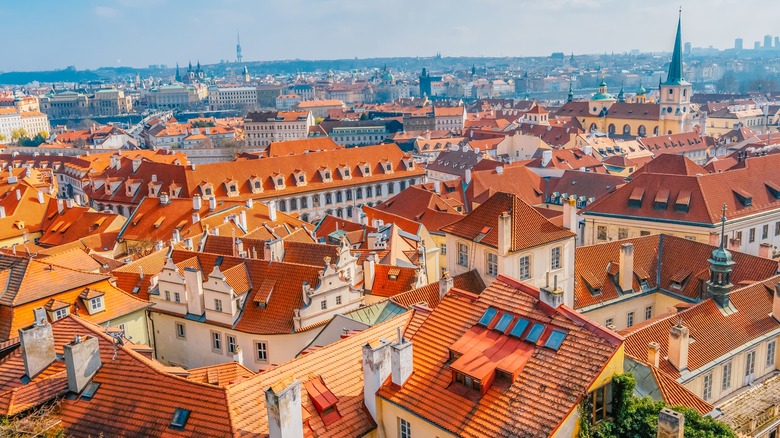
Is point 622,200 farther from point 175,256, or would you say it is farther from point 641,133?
point 641,133

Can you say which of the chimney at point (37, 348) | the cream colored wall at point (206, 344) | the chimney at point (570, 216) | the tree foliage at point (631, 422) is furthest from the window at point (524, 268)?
the chimney at point (37, 348)

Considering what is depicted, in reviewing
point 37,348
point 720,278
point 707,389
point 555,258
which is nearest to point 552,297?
point 707,389

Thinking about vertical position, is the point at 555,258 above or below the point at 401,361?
below

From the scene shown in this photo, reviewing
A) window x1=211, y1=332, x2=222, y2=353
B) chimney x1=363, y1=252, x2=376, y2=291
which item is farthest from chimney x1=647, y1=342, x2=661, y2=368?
window x1=211, y1=332, x2=222, y2=353

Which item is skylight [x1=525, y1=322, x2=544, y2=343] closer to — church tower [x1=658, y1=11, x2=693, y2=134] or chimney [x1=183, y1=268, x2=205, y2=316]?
chimney [x1=183, y1=268, x2=205, y2=316]

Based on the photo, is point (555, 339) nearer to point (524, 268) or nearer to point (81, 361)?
point (81, 361)

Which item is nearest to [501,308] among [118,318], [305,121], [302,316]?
[302,316]

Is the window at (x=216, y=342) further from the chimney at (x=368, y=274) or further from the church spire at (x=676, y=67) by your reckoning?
the church spire at (x=676, y=67)
